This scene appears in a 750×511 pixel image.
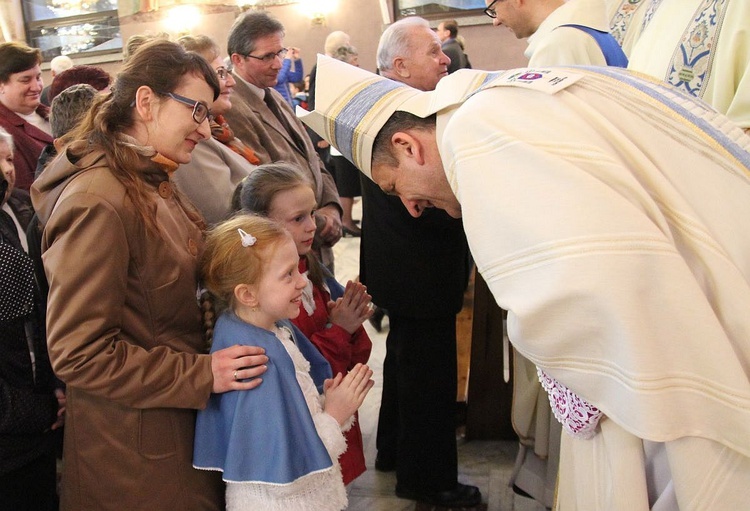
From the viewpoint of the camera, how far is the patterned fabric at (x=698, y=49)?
7.94 ft

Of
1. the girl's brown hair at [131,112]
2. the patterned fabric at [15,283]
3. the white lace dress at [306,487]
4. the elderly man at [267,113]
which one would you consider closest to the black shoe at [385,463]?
the elderly man at [267,113]

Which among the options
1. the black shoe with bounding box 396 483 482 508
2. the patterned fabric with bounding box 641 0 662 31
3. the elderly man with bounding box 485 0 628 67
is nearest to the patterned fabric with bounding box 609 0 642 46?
the patterned fabric with bounding box 641 0 662 31

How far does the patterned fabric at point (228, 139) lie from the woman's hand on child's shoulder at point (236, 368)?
1161 millimetres

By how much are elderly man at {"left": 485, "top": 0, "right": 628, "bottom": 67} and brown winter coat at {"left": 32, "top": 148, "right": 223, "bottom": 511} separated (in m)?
1.58

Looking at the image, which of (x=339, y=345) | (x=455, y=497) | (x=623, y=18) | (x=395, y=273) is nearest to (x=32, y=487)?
(x=339, y=345)

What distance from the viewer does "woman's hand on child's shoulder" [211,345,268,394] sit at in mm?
1615

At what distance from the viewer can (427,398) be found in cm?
265

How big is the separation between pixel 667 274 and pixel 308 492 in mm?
1033

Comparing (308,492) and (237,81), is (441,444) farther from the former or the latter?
(237,81)

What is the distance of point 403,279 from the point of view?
8.38 ft

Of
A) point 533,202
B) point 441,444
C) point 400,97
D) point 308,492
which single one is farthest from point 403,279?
point 533,202

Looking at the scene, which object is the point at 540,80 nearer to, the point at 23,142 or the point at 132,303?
the point at 132,303

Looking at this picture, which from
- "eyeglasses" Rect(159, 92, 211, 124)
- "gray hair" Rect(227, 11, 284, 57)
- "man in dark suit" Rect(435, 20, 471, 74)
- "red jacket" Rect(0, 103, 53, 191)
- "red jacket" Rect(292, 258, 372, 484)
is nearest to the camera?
"eyeglasses" Rect(159, 92, 211, 124)

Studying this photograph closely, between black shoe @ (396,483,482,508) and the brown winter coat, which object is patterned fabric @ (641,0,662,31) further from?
the brown winter coat
